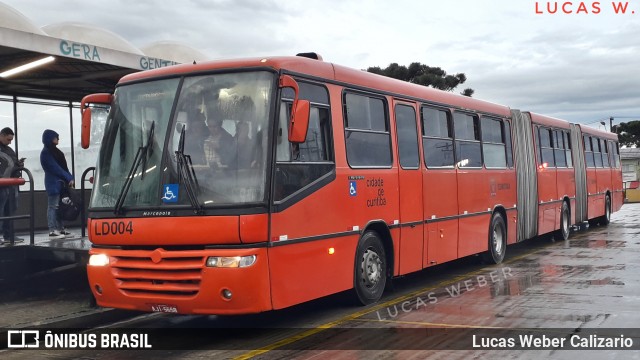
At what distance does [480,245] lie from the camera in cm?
1217

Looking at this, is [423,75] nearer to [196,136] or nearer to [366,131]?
[366,131]

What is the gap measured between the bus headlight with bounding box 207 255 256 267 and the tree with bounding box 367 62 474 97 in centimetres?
4552

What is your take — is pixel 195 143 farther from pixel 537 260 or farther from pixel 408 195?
pixel 537 260

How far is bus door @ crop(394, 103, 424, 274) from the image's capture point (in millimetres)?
9453

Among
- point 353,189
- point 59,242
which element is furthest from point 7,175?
point 353,189

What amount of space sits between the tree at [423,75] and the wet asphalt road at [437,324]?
40.8 metres

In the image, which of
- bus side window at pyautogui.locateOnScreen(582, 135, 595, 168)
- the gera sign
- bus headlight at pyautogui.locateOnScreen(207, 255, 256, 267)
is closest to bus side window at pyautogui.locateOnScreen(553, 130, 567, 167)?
bus side window at pyautogui.locateOnScreen(582, 135, 595, 168)

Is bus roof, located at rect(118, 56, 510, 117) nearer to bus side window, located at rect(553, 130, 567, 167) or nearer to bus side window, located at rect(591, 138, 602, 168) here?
bus side window, located at rect(553, 130, 567, 167)

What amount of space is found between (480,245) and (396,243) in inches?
139

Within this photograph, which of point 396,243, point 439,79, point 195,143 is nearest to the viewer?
point 195,143

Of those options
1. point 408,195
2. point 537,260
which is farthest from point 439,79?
point 408,195

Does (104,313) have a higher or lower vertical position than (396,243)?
lower

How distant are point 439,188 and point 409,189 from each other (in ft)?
3.71

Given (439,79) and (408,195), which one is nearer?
(408,195)
